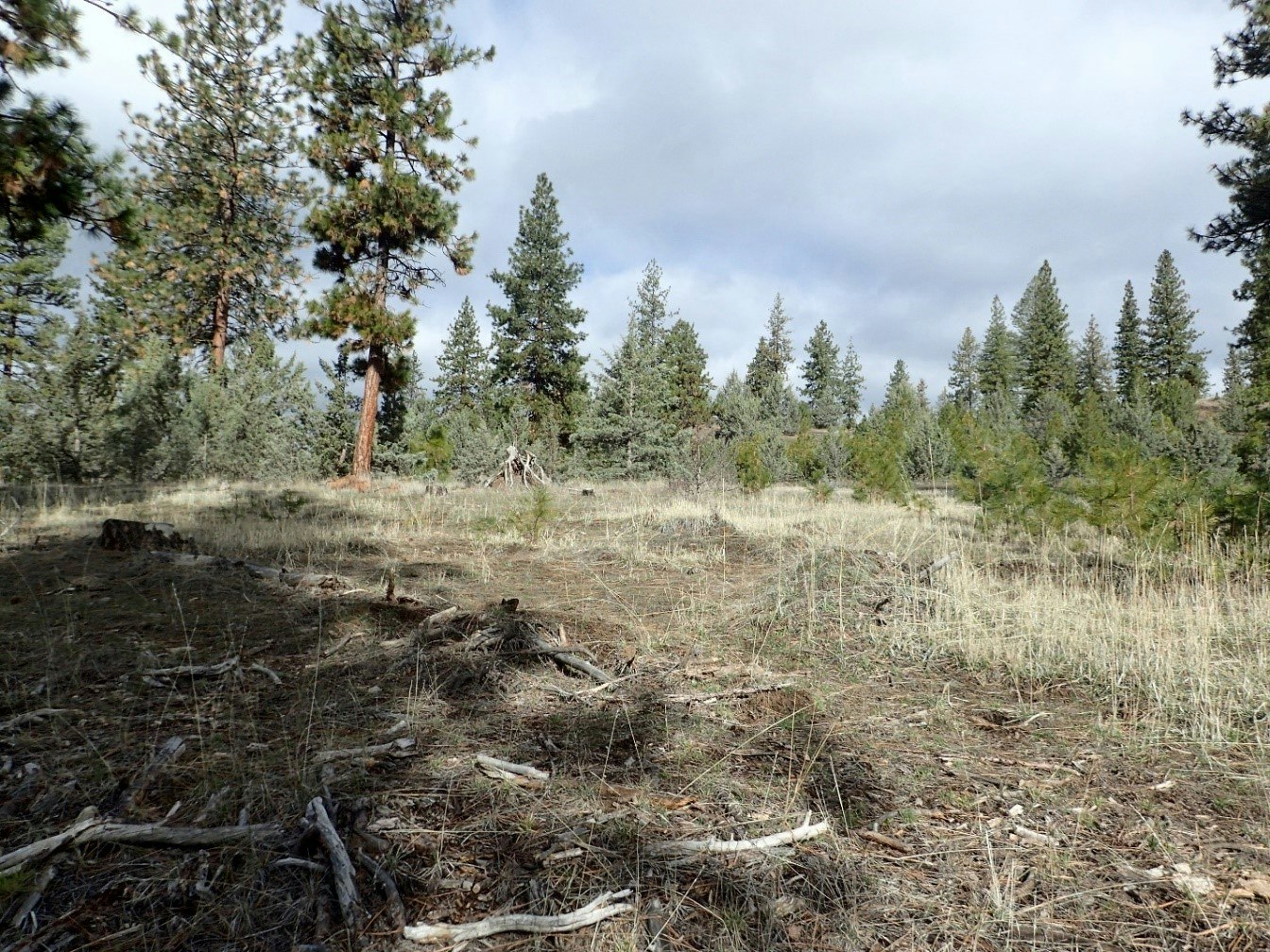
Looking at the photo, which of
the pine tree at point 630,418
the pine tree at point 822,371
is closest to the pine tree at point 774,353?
the pine tree at point 822,371

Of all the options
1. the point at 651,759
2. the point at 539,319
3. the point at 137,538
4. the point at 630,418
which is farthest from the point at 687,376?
the point at 651,759

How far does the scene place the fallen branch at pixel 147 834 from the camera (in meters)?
2.00

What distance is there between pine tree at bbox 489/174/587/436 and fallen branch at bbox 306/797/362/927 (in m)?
29.9

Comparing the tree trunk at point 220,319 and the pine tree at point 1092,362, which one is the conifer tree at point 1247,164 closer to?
the tree trunk at point 220,319

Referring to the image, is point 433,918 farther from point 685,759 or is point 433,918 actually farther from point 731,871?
point 685,759

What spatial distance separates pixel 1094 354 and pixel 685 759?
6401 cm

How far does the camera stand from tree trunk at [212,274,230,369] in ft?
74.2

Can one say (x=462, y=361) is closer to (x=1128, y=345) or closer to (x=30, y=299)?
(x=30, y=299)

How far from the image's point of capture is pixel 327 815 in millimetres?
2164

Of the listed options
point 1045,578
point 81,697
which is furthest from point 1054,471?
point 81,697

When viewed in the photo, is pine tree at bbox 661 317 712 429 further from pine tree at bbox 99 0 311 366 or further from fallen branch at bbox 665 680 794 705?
fallen branch at bbox 665 680 794 705

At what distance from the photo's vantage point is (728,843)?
2.17 meters

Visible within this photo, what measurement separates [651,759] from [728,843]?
2.32 ft

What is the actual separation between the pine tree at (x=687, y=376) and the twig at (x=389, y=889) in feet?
106
